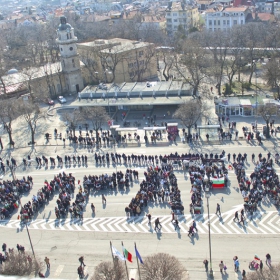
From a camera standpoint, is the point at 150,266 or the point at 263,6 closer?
the point at 150,266

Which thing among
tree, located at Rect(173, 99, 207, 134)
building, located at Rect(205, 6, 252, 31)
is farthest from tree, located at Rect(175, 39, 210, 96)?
building, located at Rect(205, 6, 252, 31)

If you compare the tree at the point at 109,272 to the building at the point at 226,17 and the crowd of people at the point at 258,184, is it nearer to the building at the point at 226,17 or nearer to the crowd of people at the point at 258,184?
the crowd of people at the point at 258,184

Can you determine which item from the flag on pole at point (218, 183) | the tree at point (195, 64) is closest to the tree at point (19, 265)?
the flag on pole at point (218, 183)

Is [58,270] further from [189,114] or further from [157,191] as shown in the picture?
[189,114]

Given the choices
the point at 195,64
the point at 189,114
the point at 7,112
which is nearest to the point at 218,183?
the point at 189,114

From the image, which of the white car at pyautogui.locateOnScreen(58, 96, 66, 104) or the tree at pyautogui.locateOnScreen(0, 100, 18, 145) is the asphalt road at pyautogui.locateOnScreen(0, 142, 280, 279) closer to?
the tree at pyautogui.locateOnScreen(0, 100, 18, 145)

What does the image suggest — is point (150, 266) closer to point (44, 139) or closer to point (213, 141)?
point (213, 141)

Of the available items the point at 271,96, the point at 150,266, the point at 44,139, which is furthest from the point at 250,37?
the point at 150,266
